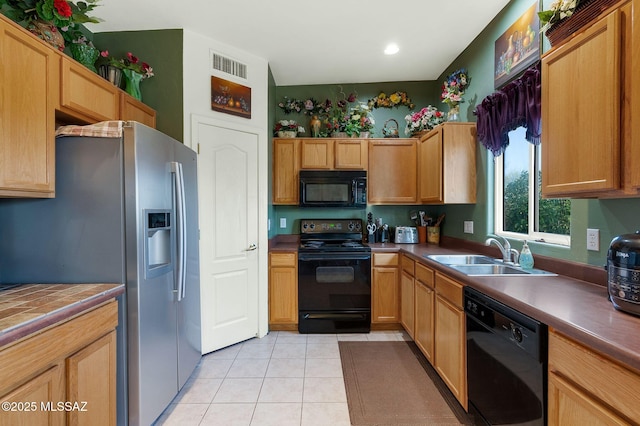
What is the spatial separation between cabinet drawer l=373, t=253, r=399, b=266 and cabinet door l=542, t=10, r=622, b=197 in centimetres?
166

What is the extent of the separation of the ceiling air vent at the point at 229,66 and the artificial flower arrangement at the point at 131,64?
545 mm

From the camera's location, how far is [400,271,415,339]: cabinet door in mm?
2562

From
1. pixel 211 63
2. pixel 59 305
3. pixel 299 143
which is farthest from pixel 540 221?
pixel 211 63

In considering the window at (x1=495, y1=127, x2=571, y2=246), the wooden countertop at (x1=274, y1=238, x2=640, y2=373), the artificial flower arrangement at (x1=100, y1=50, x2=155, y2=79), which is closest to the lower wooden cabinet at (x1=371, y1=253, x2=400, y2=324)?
the window at (x1=495, y1=127, x2=571, y2=246)

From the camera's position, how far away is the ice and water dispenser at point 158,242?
1544 millimetres

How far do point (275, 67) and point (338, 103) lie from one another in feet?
2.82

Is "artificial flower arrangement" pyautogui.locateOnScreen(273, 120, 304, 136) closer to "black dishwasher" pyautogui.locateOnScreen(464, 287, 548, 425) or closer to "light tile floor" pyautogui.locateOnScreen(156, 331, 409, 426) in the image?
"light tile floor" pyautogui.locateOnScreen(156, 331, 409, 426)

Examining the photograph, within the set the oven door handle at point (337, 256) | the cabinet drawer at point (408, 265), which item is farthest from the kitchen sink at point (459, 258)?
the oven door handle at point (337, 256)

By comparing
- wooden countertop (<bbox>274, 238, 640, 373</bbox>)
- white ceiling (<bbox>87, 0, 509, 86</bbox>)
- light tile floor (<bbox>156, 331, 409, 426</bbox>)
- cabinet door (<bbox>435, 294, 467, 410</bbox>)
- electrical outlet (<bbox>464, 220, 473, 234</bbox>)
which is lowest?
light tile floor (<bbox>156, 331, 409, 426</bbox>)

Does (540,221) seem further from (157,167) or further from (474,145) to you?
(157,167)

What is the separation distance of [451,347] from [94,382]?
6.46 feet

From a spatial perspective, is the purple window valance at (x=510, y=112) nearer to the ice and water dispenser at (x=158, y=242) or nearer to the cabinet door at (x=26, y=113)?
the ice and water dispenser at (x=158, y=242)

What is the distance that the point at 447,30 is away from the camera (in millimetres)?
2475

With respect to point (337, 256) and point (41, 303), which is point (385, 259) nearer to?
point (337, 256)
